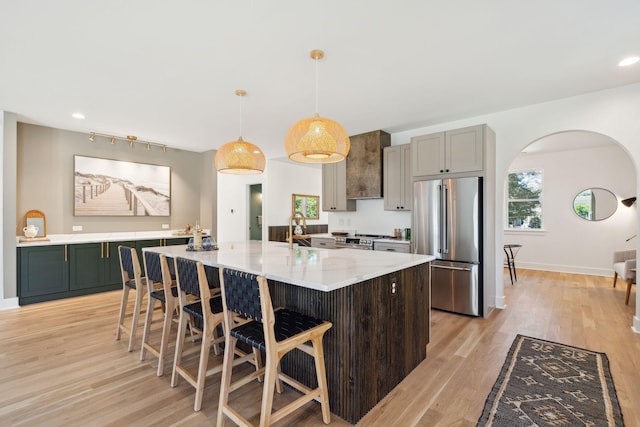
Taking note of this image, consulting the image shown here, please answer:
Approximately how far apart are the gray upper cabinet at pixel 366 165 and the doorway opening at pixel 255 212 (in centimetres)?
313

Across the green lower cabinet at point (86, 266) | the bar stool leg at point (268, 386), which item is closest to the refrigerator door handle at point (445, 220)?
the bar stool leg at point (268, 386)

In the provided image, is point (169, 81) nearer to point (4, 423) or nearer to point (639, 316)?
point (4, 423)

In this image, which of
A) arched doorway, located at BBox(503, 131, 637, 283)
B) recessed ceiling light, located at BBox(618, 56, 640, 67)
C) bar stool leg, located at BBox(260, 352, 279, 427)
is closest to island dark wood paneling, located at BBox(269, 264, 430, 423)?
bar stool leg, located at BBox(260, 352, 279, 427)

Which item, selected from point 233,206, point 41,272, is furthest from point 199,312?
point 233,206

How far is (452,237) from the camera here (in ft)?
12.6

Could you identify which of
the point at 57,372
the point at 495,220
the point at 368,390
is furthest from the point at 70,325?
the point at 495,220

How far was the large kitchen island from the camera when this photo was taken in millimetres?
1791

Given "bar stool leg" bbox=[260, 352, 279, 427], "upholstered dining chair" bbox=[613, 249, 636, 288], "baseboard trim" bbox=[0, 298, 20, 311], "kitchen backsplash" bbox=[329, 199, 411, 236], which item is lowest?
"baseboard trim" bbox=[0, 298, 20, 311]

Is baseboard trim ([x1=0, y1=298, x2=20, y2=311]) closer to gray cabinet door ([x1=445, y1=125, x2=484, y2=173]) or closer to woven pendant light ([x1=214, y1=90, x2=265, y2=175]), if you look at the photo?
woven pendant light ([x1=214, y1=90, x2=265, y2=175])

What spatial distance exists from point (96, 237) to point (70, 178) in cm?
107

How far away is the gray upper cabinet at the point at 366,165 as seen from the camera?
4871 mm

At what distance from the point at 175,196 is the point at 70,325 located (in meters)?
3.22

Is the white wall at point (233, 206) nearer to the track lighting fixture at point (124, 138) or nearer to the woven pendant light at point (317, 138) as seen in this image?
the track lighting fixture at point (124, 138)

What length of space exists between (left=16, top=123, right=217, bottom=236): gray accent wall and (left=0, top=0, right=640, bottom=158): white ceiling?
647 mm
